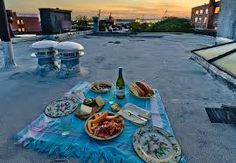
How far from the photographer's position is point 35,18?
5006cm

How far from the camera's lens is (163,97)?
15.2 ft

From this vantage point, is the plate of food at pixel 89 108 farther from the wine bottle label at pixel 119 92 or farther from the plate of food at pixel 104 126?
the wine bottle label at pixel 119 92

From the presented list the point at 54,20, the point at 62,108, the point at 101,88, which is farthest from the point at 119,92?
the point at 54,20

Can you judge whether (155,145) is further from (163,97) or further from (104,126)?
(163,97)

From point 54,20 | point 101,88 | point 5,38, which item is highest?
point 54,20

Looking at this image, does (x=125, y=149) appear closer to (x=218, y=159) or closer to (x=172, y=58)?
(x=218, y=159)

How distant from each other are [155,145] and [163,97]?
2.16m

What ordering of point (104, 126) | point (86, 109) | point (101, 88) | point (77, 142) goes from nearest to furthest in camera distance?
point (77, 142), point (104, 126), point (86, 109), point (101, 88)

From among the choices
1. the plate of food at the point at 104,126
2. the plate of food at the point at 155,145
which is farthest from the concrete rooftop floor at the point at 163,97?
the plate of food at the point at 104,126

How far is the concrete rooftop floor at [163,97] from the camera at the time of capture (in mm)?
2812

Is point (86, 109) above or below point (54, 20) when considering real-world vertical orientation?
below

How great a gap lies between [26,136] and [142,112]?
78.3 inches

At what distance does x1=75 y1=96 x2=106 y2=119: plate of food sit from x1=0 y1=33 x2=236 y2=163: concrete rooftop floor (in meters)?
0.91

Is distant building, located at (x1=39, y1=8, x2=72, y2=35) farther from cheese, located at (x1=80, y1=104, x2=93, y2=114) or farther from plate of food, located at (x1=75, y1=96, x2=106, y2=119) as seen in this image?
cheese, located at (x1=80, y1=104, x2=93, y2=114)
